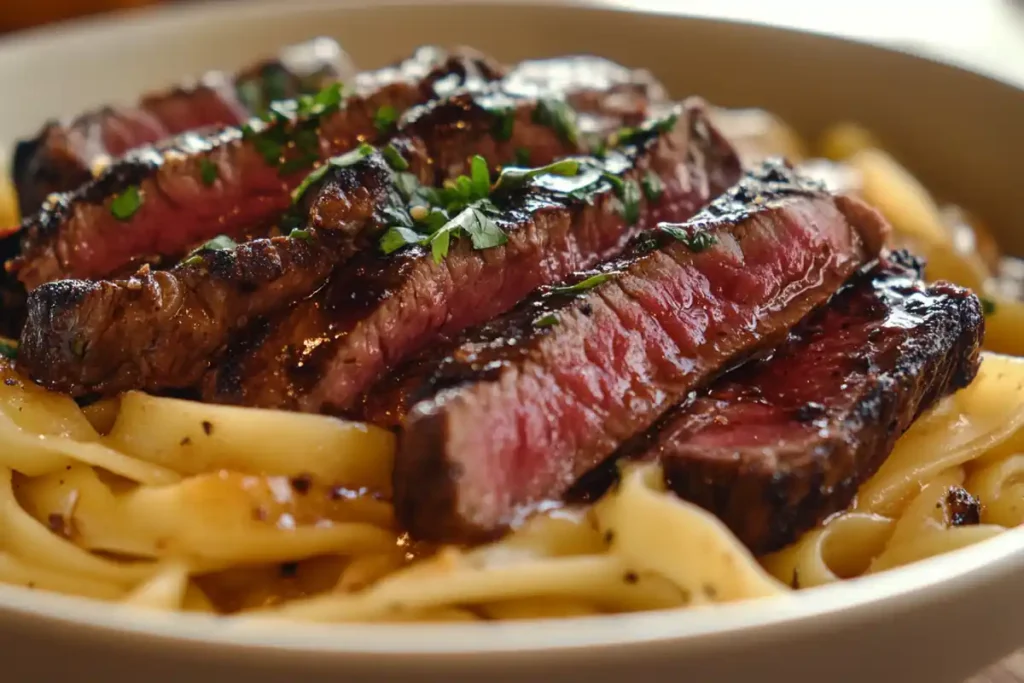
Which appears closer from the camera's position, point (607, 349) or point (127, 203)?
point (607, 349)

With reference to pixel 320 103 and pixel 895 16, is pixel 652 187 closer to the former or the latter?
pixel 320 103

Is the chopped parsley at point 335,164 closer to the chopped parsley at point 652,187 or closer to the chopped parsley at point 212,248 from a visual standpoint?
the chopped parsley at point 212,248

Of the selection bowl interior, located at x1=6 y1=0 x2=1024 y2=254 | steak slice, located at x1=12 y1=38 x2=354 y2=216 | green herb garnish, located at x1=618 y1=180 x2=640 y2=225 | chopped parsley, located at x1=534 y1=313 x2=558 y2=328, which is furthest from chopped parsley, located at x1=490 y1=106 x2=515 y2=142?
bowl interior, located at x1=6 y1=0 x2=1024 y2=254

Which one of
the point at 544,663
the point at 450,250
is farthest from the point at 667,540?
the point at 450,250

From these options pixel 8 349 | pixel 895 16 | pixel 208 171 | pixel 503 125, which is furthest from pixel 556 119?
pixel 895 16

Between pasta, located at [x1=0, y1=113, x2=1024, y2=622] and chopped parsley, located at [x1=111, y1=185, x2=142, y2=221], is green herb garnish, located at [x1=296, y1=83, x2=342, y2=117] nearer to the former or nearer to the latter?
chopped parsley, located at [x1=111, y1=185, x2=142, y2=221]

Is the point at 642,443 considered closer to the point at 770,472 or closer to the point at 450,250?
the point at 770,472

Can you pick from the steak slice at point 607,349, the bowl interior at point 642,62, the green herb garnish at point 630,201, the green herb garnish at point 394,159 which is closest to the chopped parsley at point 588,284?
the steak slice at point 607,349
